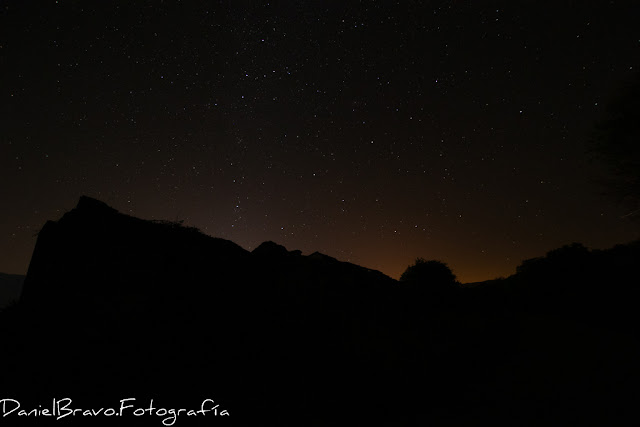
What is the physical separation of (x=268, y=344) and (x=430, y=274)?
8.94 meters

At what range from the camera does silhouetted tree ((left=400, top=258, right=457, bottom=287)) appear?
1355 centimetres

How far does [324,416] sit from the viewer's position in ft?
18.6

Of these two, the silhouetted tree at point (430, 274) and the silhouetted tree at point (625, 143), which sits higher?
the silhouetted tree at point (625, 143)

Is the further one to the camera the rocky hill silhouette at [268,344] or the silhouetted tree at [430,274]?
the silhouetted tree at [430,274]

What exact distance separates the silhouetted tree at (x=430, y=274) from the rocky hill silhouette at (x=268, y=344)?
3.92 m

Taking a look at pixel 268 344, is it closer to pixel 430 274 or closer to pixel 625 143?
pixel 430 274

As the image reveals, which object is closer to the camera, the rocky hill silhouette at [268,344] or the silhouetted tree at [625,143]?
the rocky hill silhouette at [268,344]

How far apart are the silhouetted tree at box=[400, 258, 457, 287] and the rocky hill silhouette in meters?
3.92

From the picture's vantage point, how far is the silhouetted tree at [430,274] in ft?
44.5

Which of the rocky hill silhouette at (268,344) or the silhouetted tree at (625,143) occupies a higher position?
the silhouetted tree at (625,143)

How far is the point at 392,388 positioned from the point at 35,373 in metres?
6.84

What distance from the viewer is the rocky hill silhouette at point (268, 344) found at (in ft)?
18.8

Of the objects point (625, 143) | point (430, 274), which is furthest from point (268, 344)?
point (625, 143)

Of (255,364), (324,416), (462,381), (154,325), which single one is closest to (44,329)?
(154,325)
